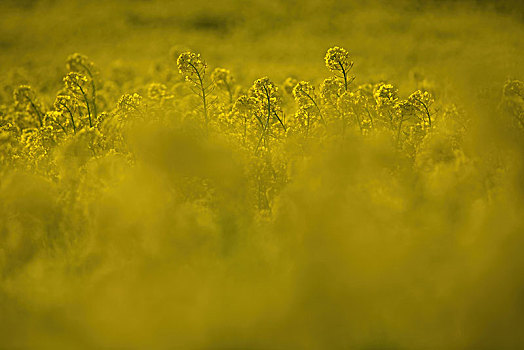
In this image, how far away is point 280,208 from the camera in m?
0.97

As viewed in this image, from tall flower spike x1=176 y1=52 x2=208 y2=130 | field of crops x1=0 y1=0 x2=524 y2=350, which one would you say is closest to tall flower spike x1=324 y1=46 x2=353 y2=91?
field of crops x1=0 y1=0 x2=524 y2=350

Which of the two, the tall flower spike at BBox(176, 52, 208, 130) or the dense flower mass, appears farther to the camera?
the tall flower spike at BBox(176, 52, 208, 130)

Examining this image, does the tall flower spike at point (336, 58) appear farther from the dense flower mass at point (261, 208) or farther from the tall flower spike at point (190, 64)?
the tall flower spike at point (190, 64)

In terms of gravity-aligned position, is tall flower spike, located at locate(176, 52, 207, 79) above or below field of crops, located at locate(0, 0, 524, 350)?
above

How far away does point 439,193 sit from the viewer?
94cm

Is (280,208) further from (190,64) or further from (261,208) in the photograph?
(190,64)

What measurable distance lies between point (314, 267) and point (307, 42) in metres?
1.13

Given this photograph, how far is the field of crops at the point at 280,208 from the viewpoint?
77 centimetres

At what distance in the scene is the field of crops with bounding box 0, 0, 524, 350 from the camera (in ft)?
2.52

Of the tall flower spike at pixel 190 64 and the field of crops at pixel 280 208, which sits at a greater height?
the tall flower spike at pixel 190 64

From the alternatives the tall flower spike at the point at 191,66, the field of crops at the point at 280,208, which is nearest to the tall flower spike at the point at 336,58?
the field of crops at the point at 280,208

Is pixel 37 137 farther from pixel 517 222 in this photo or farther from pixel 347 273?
pixel 517 222

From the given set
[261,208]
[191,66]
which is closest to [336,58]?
[191,66]

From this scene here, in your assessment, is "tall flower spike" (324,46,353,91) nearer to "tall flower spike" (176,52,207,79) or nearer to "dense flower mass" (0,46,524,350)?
"dense flower mass" (0,46,524,350)
